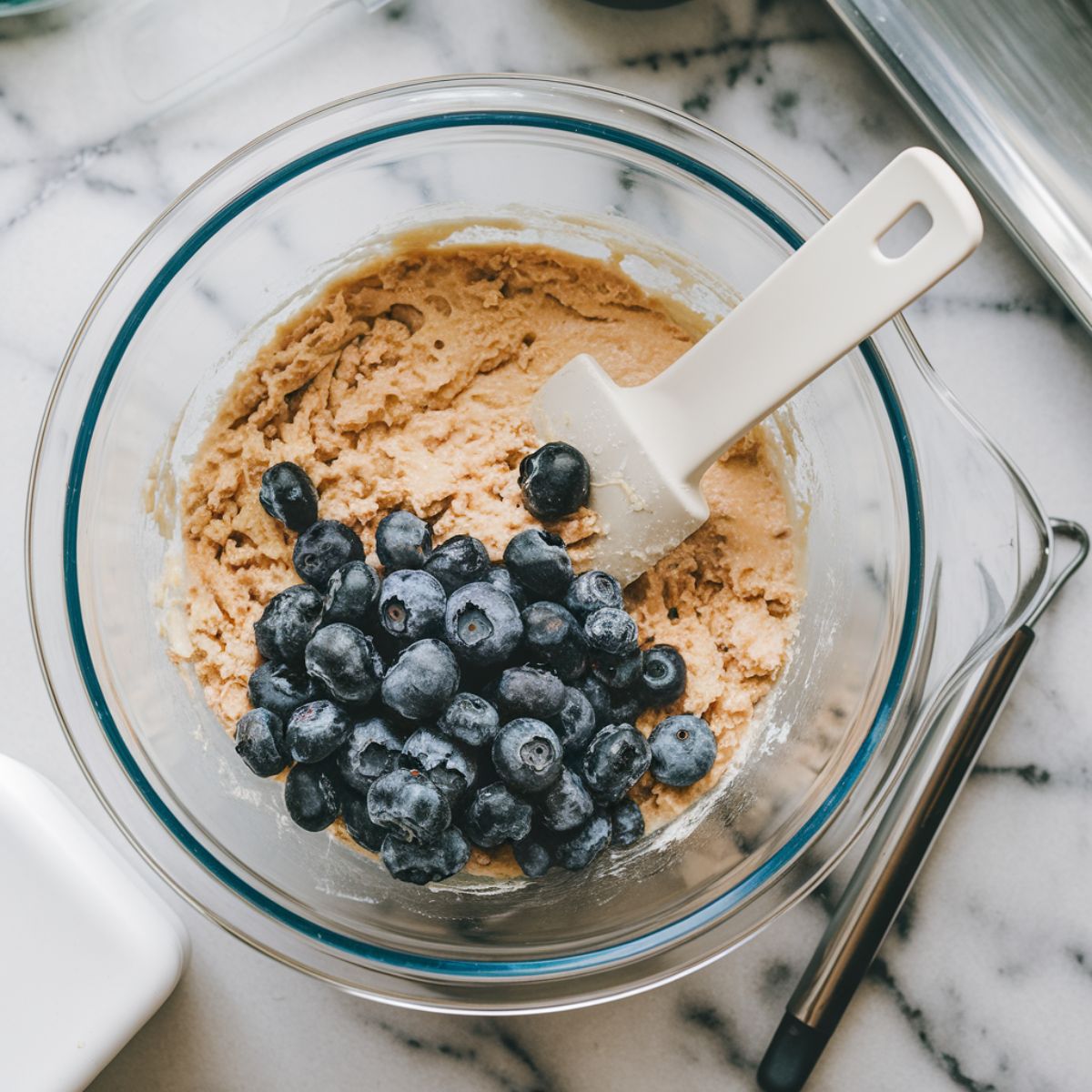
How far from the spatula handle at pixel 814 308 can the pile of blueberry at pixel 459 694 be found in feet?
0.54

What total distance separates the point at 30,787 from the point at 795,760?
3.53 feet

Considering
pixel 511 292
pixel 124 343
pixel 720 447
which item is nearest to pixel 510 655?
Answer: pixel 720 447

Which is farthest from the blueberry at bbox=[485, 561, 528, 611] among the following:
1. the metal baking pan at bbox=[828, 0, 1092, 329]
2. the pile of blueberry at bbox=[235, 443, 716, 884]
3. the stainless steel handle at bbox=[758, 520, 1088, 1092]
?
the metal baking pan at bbox=[828, 0, 1092, 329]

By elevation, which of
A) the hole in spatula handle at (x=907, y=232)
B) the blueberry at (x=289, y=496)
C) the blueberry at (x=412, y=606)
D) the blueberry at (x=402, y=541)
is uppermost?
the blueberry at (x=289, y=496)

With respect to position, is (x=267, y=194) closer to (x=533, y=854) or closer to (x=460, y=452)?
(x=460, y=452)

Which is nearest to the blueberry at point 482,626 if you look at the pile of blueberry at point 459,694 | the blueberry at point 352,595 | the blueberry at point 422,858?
the pile of blueberry at point 459,694

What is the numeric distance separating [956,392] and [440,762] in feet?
3.12

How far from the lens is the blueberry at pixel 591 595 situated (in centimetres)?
131

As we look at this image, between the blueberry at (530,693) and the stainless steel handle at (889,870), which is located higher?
the blueberry at (530,693)

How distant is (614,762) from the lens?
1.28m

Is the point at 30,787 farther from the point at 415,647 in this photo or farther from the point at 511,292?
the point at 511,292

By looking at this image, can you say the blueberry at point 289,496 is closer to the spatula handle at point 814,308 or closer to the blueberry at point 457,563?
the blueberry at point 457,563

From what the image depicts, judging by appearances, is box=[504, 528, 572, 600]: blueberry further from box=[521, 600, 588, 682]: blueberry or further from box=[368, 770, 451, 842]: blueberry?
box=[368, 770, 451, 842]: blueberry

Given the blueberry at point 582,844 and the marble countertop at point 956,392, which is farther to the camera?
the marble countertop at point 956,392
